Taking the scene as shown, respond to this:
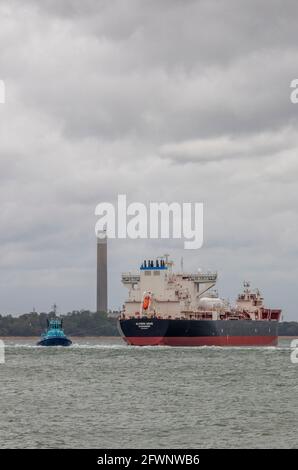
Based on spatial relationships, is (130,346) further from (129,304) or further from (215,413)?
(215,413)

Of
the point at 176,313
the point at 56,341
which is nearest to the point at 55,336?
the point at 56,341

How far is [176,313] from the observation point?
141m

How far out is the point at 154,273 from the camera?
142750mm

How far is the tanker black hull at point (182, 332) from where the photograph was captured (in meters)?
135

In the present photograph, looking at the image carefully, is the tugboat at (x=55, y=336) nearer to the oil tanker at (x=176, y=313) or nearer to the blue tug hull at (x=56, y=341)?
the blue tug hull at (x=56, y=341)

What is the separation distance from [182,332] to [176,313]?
3952mm

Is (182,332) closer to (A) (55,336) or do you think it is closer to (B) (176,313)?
(B) (176,313)

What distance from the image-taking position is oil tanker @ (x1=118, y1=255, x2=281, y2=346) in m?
136

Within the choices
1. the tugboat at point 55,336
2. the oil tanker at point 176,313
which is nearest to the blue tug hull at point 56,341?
the tugboat at point 55,336

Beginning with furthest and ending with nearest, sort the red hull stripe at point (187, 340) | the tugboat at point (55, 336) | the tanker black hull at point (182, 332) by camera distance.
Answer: the tugboat at point (55, 336), the red hull stripe at point (187, 340), the tanker black hull at point (182, 332)

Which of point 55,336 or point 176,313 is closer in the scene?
point 176,313

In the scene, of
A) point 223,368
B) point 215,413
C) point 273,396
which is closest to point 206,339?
point 223,368

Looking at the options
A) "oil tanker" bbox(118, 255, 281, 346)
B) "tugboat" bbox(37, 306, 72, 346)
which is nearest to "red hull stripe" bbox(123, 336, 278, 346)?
"oil tanker" bbox(118, 255, 281, 346)
